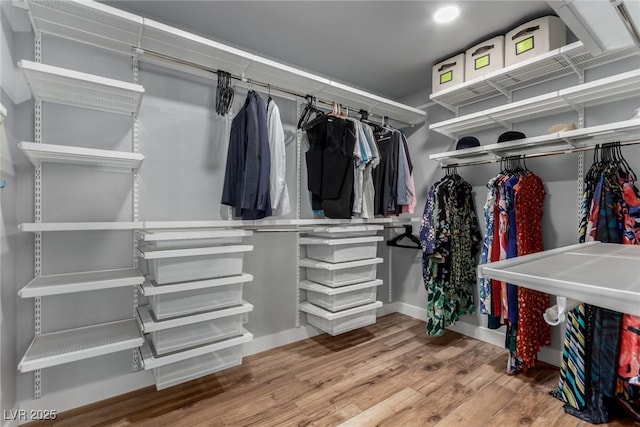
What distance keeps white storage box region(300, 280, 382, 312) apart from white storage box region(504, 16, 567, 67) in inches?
74.1

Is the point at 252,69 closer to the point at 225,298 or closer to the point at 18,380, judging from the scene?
the point at 225,298

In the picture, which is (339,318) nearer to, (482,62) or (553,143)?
(553,143)

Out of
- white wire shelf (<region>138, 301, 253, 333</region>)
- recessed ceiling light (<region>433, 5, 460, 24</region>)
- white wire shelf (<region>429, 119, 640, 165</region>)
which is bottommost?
white wire shelf (<region>138, 301, 253, 333</region>)

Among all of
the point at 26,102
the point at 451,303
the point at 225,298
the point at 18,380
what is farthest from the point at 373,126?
the point at 18,380

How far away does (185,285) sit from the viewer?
1656 millimetres

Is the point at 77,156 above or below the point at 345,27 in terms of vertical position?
below

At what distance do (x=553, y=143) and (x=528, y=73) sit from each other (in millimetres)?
518

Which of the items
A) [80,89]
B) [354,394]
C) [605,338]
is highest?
[80,89]

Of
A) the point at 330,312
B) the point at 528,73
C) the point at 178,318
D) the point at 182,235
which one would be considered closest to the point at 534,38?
the point at 528,73

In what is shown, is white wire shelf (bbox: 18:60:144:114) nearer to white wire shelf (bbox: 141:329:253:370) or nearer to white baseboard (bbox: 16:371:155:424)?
white wire shelf (bbox: 141:329:253:370)

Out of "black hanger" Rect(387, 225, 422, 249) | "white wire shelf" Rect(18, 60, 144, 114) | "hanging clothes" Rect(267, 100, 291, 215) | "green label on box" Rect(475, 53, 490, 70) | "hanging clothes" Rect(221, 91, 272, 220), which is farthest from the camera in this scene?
"black hanger" Rect(387, 225, 422, 249)

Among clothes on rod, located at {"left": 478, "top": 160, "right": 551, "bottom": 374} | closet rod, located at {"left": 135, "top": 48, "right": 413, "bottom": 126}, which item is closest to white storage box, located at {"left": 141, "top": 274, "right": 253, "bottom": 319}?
closet rod, located at {"left": 135, "top": 48, "right": 413, "bottom": 126}

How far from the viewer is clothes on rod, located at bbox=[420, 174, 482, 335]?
246cm

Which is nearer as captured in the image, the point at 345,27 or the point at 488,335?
the point at 345,27
